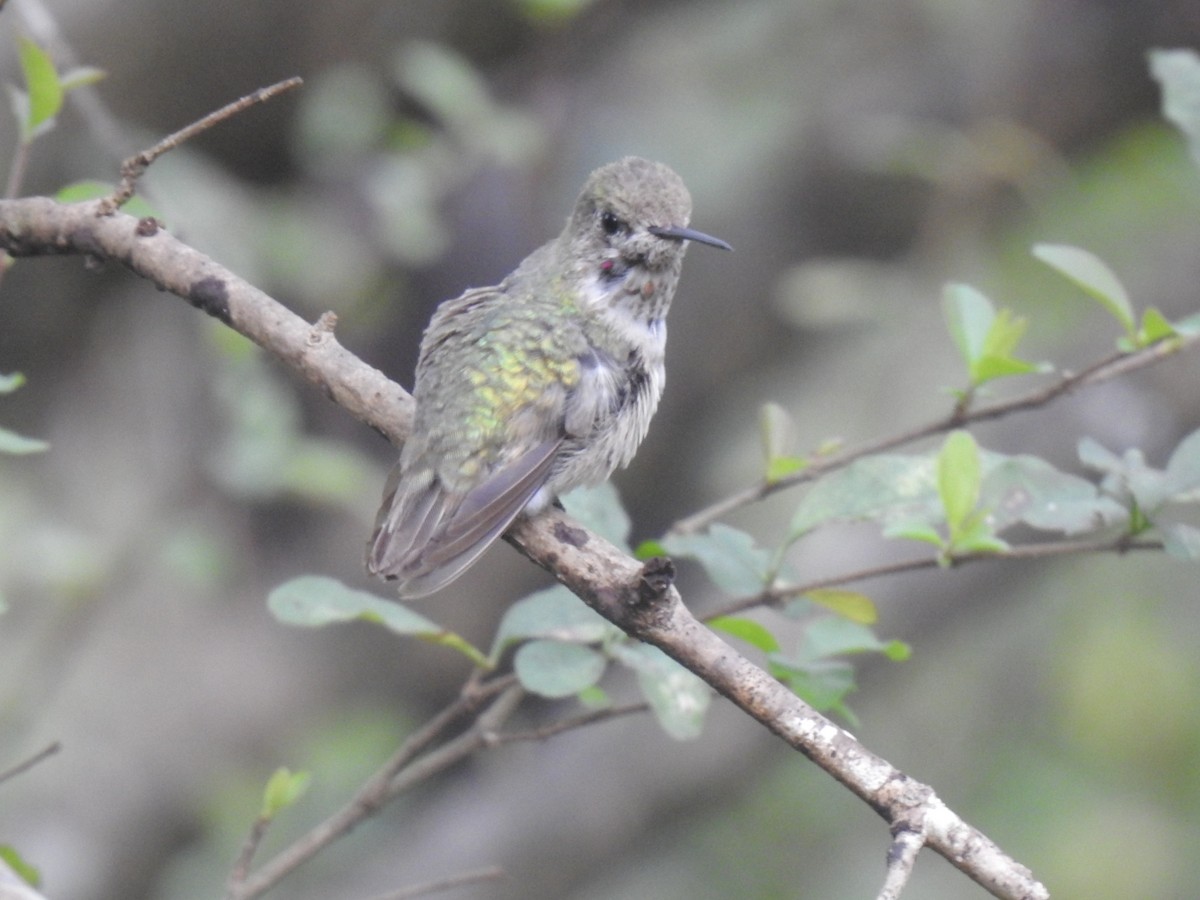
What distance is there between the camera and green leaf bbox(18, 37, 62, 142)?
248 centimetres

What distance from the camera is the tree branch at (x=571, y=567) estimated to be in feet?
5.78

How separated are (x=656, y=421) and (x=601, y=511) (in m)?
3.26

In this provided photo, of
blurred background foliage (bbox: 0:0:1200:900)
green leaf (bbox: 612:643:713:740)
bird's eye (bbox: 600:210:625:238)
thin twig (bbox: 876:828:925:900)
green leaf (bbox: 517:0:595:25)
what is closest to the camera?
thin twig (bbox: 876:828:925:900)

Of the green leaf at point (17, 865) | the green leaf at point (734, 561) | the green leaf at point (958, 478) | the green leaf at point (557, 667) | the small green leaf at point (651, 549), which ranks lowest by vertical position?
the green leaf at point (17, 865)

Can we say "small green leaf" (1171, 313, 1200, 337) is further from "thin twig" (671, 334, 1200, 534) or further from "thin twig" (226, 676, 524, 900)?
"thin twig" (226, 676, 524, 900)

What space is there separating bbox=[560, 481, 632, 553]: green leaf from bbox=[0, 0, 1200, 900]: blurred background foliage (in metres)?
1.98

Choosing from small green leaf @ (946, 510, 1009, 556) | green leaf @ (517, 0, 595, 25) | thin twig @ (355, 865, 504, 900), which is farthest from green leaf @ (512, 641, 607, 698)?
green leaf @ (517, 0, 595, 25)

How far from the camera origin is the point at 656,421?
589 centimetres

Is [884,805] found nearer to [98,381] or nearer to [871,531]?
[871,531]

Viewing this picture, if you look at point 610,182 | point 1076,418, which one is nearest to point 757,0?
point 1076,418

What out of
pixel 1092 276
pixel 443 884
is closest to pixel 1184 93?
pixel 1092 276

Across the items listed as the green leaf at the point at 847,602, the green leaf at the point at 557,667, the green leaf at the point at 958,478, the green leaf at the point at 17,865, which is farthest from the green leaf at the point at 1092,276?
the green leaf at the point at 17,865

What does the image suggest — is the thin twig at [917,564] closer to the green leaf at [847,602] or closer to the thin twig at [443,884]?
the green leaf at [847,602]

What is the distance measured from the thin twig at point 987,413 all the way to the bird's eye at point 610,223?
97 centimetres
